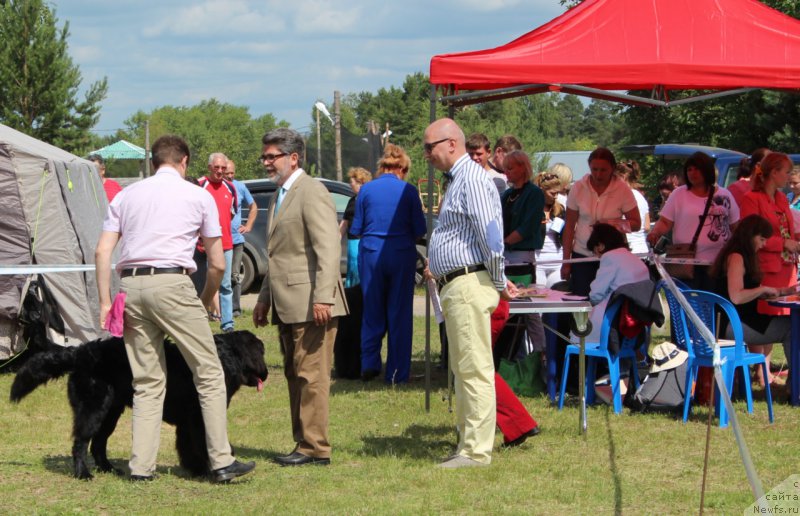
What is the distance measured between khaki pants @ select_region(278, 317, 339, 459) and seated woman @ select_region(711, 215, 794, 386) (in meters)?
3.19

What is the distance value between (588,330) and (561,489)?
169cm

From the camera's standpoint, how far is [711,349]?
7.03 m

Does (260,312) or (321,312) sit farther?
(260,312)

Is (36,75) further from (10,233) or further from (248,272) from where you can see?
(10,233)

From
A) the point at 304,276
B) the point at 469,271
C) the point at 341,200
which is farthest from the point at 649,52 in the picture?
the point at 341,200

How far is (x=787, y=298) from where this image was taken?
755cm

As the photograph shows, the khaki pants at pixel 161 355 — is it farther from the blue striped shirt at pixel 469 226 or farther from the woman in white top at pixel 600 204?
the woman in white top at pixel 600 204

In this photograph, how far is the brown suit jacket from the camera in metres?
5.73

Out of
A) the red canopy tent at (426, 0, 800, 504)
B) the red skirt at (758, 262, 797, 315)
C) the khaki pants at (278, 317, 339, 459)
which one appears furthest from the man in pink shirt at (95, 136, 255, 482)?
the red skirt at (758, 262, 797, 315)

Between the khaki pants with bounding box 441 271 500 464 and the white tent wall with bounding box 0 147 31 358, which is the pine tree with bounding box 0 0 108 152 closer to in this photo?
the white tent wall with bounding box 0 147 31 358

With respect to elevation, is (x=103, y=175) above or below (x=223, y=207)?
above

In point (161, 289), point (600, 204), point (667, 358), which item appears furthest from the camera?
point (600, 204)

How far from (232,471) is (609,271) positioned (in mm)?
3178

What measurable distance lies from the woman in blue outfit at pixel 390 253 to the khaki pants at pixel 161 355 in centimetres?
324
